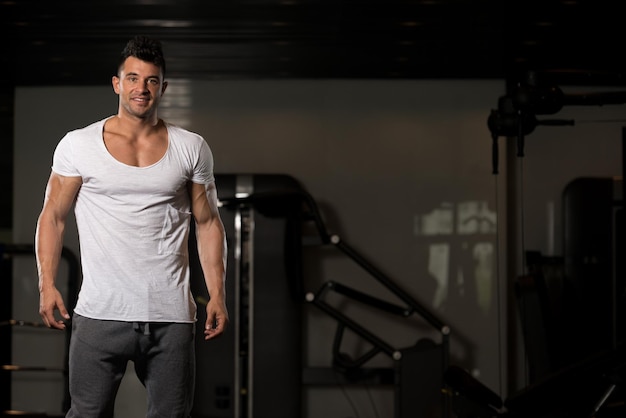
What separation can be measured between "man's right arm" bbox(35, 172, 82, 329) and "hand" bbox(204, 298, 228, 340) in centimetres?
38

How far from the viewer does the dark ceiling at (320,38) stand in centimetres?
429

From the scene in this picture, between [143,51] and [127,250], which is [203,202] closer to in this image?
[127,250]

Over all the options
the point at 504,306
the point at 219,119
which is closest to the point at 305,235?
the point at 219,119

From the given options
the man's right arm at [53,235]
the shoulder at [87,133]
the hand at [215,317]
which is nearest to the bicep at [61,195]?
the man's right arm at [53,235]

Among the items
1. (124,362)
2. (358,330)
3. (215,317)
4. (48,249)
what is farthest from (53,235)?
(358,330)

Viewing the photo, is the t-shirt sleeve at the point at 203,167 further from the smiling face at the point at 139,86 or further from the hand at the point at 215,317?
the hand at the point at 215,317

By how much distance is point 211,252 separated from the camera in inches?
108

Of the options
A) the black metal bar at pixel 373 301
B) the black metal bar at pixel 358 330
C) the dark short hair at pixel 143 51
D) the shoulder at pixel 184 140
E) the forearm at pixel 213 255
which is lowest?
the black metal bar at pixel 358 330

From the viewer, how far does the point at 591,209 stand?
18.0 ft

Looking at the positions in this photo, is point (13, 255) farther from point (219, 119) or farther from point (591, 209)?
point (591, 209)

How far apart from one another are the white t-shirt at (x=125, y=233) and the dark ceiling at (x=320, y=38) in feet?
5.77

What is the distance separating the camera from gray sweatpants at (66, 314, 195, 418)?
102 inches

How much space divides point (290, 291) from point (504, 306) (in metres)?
1.30

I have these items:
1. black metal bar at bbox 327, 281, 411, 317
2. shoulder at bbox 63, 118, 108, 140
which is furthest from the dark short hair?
black metal bar at bbox 327, 281, 411, 317
